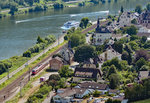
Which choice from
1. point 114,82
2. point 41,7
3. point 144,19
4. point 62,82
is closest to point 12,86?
point 62,82

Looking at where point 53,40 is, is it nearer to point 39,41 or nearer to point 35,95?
point 39,41

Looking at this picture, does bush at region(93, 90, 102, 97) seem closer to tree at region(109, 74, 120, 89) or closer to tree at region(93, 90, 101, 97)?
tree at region(93, 90, 101, 97)

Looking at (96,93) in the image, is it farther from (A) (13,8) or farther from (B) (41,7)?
(B) (41,7)

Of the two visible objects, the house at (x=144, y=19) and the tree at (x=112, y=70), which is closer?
the tree at (x=112, y=70)

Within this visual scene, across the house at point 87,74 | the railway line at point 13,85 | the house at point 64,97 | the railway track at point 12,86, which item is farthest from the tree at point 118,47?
the house at point 64,97

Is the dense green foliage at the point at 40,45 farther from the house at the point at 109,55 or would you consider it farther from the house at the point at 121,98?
the house at the point at 121,98
